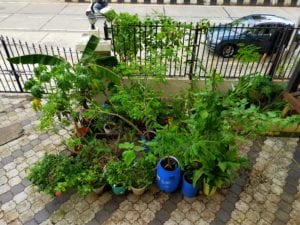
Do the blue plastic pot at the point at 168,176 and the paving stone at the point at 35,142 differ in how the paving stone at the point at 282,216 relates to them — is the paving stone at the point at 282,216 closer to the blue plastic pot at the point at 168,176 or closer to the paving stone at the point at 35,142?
the blue plastic pot at the point at 168,176

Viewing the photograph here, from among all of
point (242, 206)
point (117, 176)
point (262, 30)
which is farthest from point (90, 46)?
point (262, 30)

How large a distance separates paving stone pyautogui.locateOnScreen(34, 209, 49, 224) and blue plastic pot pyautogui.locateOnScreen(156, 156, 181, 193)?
6.16ft

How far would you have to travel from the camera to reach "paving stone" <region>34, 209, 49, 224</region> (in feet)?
12.7

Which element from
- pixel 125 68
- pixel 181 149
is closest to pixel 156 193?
pixel 181 149

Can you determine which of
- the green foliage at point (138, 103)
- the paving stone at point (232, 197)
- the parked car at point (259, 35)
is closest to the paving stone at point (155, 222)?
the paving stone at point (232, 197)

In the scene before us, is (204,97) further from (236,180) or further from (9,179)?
(9,179)

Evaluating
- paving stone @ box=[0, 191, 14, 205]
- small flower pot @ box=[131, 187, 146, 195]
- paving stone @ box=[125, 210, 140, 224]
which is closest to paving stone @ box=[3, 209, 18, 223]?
paving stone @ box=[0, 191, 14, 205]

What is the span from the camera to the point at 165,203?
410 centimetres

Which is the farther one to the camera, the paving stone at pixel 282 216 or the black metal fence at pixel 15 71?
the black metal fence at pixel 15 71

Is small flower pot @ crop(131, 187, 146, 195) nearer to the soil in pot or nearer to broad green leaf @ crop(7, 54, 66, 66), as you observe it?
the soil in pot

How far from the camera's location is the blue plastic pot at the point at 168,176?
3869mm

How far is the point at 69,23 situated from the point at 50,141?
10.2m

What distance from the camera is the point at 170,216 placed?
3.92m

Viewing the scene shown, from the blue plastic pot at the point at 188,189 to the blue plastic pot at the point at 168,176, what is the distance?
0.11 meters
